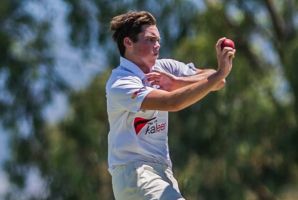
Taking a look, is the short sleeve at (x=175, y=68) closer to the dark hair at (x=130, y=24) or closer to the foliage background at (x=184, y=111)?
the dark hair at (x=130, y=24)

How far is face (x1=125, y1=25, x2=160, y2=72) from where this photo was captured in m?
5.99

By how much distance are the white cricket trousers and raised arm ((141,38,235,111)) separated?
42cm

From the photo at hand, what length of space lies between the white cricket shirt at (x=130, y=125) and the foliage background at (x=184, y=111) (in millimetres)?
9346

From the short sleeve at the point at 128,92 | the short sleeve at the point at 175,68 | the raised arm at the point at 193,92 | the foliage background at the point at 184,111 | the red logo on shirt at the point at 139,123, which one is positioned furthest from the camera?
the foliage background at the point at 184,111

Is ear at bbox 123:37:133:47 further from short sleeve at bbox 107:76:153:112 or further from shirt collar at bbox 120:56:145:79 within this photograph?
short sleeve at bbox 107:76:153:112

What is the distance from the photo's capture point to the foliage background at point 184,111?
17.2 m

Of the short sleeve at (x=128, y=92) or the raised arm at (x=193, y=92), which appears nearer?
the raised arm at (x=193, y=92)

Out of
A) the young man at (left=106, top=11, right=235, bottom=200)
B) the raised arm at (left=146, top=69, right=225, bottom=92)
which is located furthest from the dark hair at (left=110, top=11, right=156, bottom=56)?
the raised arm at (left=146, top=69, right=225, bottom=92)

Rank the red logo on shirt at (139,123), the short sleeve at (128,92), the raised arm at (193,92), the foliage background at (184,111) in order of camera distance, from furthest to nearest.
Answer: the foliage background at (184,111), the red logo on shirt at (139,123), the short sleeve at (128,92), the raised arm at (193,92)

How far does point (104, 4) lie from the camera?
18484 mm

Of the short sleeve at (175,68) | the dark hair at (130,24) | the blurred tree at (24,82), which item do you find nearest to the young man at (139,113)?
the dark hair at (130,24)

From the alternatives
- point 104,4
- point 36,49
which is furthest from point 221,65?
point 36,49

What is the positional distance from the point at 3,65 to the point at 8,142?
1.60 m

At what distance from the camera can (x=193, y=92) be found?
557 centimetres
